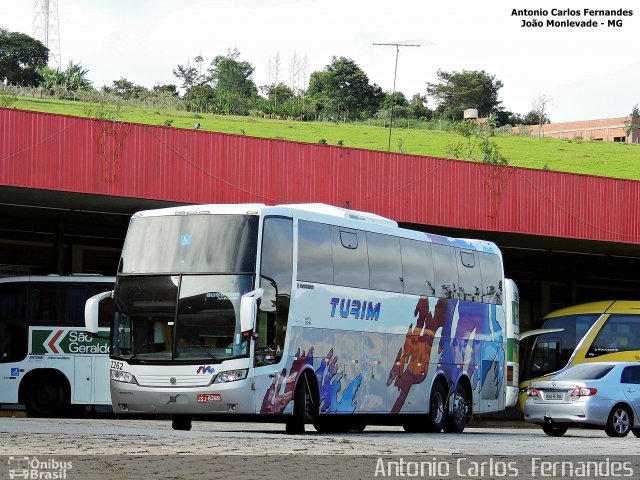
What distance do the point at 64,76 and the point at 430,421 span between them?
9823cm

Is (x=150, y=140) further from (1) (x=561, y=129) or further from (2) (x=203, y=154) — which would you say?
(1) (x=561, y=129)

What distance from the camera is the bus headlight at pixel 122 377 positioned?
20422mm

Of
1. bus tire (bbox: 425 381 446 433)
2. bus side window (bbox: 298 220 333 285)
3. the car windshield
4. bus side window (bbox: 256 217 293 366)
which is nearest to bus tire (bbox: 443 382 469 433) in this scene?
bus tire (bbox: 425 381 446 433)

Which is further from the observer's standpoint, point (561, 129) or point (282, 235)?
point (561, 129)

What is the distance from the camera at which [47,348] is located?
3009 cm

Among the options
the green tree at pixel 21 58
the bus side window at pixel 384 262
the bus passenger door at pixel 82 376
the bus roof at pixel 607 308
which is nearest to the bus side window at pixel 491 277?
the bus side window at pixel 384 262

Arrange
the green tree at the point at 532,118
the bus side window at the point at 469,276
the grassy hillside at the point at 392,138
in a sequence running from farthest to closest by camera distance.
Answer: the green tree at the point at 532,118 < the grassy hillside at the point at 392,138 < the bus side window at the point at 469,276

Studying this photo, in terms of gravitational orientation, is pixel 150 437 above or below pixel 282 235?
below

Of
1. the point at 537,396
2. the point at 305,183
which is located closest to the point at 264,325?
the point at 537,396

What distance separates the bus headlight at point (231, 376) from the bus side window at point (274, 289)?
0.33 m

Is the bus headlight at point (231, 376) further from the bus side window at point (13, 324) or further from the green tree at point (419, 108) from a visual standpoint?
the green tree at point (419, 108)

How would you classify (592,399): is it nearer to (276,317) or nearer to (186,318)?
(276,317)

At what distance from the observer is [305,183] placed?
33.2 m

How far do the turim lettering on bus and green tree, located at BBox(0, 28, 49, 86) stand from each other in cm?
10825
